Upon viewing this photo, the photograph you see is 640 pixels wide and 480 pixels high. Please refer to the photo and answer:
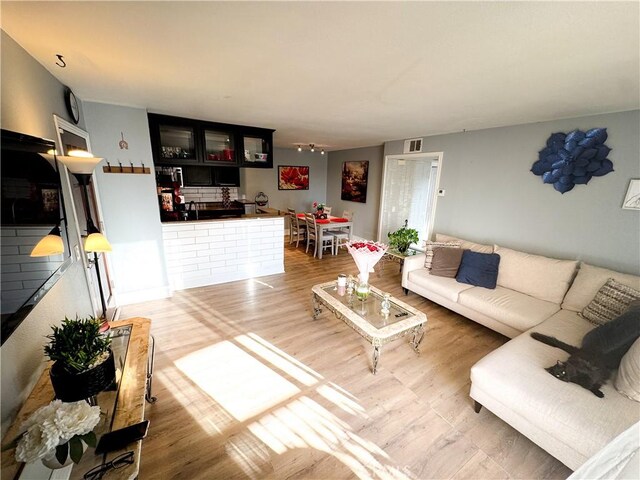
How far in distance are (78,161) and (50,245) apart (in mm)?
713

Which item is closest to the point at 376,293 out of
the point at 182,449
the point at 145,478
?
the point at 182,449

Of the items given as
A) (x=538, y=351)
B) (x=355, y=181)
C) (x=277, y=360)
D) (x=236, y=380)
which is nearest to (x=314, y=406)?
(x=277, y=360)

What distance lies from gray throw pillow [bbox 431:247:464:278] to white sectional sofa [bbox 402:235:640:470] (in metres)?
0.11

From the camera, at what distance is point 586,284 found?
2.38 metres

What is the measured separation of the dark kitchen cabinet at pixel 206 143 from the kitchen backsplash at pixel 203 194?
5.22 feet

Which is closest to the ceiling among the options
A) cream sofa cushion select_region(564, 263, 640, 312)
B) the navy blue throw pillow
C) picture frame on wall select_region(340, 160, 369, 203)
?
cream sofa cushion select_region(564, 263, 640, 312)

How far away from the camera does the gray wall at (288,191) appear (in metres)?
6.08

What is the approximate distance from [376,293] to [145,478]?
2224mm

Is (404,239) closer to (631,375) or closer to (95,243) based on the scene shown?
(631,375)

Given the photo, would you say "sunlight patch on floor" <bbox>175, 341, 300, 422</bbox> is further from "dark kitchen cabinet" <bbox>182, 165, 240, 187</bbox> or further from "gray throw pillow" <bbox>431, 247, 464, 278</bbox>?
"dark kitchen cabinet" <bbox>182, 165, 240, 187</bbox>

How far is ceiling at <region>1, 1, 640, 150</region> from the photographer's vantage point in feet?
3.60

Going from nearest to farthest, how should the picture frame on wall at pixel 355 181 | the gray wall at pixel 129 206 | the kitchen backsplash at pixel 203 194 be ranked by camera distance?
the gray wall at pixel 129 206
the kitchen backsplash at pixel 203 194
the picture frame on wall at pixel 355 181

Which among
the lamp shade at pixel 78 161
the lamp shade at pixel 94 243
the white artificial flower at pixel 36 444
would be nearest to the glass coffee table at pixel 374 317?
the white artificial flower at pixel 36 444

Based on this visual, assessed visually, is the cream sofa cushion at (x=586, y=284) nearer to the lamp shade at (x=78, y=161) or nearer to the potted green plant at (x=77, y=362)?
the potted green plant at (x=77, y=362)
